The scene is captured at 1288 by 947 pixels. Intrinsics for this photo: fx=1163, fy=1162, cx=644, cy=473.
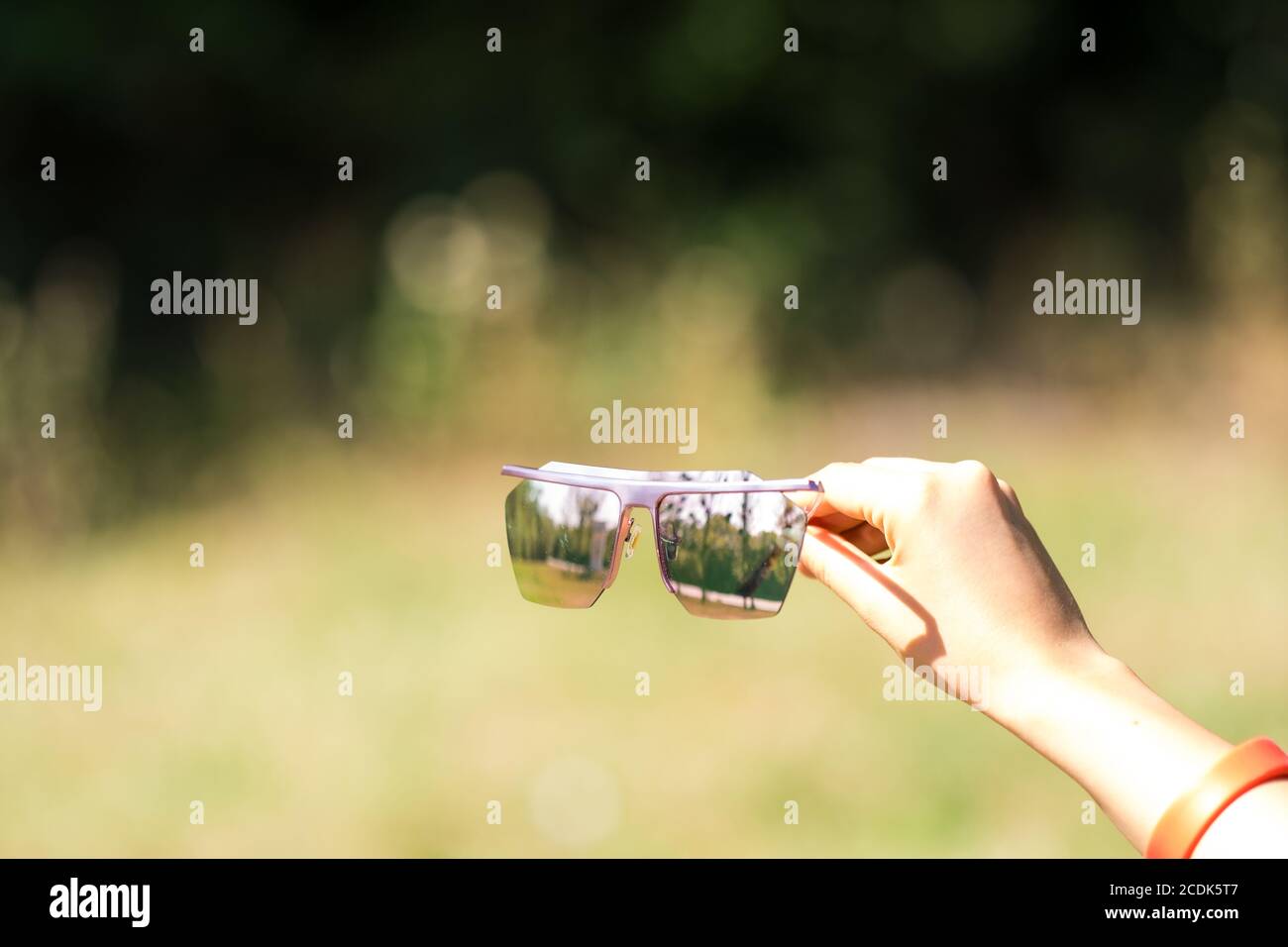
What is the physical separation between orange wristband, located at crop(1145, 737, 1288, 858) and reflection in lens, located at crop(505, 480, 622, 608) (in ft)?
2.18

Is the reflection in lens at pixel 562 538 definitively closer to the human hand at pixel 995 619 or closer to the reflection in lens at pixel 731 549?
the reflection in lens at pixel 731 549

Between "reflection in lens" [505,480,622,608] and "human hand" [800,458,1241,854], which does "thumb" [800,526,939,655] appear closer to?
"human hand" [800,458,1241,854]

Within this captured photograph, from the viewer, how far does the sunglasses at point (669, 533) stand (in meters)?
1.30

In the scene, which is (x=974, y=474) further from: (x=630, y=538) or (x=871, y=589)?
(x=630, y=538)

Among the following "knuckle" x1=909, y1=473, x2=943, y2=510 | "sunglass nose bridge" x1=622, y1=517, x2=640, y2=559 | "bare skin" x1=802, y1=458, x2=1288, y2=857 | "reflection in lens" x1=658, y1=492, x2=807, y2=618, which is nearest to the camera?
"bare skin" x1=802, y1=458, x2=1288, y2=857

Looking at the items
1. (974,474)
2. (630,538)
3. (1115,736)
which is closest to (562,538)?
(630,538)

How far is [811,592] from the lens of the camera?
11.7ft

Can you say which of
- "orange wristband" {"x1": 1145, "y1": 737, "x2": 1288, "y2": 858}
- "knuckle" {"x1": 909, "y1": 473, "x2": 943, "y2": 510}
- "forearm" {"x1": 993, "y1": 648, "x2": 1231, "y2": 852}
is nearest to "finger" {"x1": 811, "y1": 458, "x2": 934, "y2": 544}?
"knuckle" {"x1": 909, "y1": 473, "x2": 943, "y2": 510}

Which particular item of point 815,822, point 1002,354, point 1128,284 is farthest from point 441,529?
point 1128,284

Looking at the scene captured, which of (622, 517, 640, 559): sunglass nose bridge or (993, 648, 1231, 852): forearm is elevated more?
(622, 517, 640, 559): sunglass nose bridge

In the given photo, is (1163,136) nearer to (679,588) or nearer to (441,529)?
(441,529)

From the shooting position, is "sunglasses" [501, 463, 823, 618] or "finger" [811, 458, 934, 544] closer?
"finger" [811, 458, 934, 544]

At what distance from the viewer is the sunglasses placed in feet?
4.26

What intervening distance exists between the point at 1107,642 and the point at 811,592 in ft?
2.80
